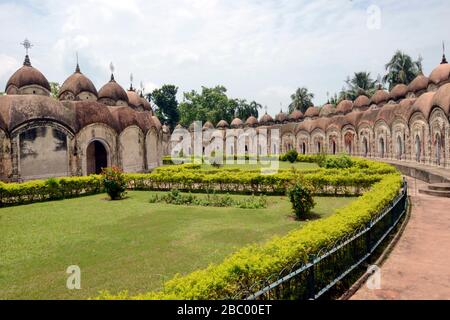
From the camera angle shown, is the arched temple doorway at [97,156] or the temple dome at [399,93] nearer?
the arched temple doorway at [97,156]

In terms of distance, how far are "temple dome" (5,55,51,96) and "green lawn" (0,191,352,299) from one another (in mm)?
14652

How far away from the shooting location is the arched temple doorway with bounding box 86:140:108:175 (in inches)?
1005

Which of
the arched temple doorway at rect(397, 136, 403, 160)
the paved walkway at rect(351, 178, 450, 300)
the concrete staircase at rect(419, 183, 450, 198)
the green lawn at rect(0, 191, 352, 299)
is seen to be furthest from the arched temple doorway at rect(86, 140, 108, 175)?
the arched temple doorway at rect(397, 136, 403, 160)

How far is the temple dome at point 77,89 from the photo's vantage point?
98.0ft

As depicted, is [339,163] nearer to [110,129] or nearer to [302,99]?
[110,129]

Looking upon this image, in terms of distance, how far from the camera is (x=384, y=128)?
116ft

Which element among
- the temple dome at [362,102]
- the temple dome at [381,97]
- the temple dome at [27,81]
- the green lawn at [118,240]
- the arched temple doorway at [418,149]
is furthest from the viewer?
the temple dome at [362,102]

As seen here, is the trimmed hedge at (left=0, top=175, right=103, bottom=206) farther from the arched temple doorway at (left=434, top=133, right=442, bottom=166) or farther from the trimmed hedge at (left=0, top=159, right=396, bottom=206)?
the arched temple doorway at (left=434, top=133, right=442, bottom=166)

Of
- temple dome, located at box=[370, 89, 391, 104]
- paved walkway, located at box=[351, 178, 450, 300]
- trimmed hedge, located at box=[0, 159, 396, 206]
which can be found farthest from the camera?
temple dome, located at box=[370, 89, 391, 104]

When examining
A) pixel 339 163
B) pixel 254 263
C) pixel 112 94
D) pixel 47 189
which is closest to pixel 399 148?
pixel 339 163

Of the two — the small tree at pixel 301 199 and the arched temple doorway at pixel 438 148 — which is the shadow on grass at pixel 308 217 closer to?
the small tree at pixel 301 199

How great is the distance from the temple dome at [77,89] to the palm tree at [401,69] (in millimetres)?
45246

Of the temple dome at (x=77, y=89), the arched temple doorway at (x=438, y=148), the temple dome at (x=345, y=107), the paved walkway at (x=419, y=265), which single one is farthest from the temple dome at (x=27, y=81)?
the temple dome at (x=345, y=107)
